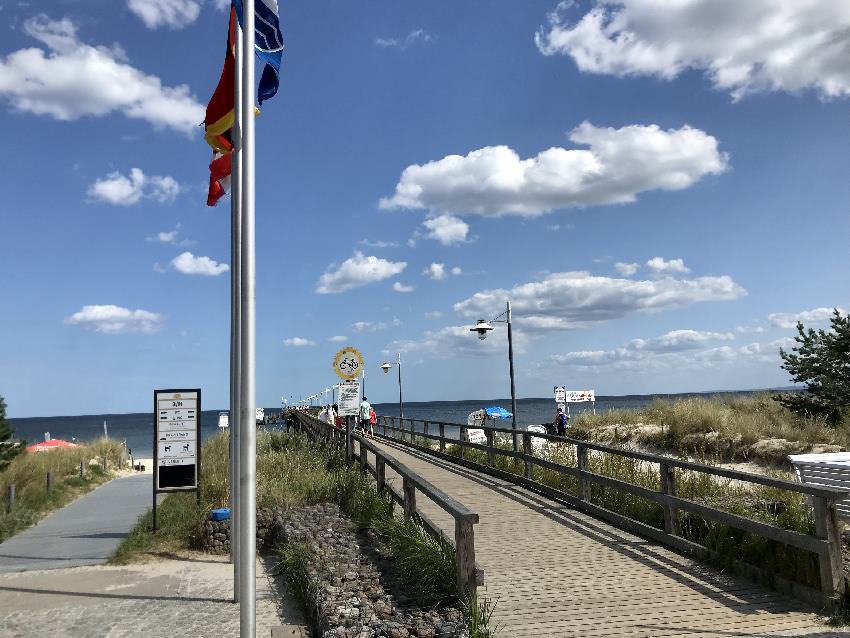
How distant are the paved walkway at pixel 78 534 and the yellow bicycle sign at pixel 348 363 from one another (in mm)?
5056

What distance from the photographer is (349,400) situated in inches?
682

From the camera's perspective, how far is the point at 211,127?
10.1 metres

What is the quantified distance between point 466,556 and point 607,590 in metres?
1.55

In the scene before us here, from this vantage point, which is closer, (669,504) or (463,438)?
(669,504)

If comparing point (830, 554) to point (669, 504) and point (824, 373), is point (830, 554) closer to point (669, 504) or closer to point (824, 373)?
point (669, 504)

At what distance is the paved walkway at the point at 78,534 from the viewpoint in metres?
10.4

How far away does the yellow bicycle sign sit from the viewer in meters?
16.5

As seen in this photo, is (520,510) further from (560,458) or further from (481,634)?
(481,634)

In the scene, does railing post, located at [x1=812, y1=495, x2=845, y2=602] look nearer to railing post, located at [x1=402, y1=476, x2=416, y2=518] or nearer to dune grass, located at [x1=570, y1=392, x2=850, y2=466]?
railing post, located at [x1=402, y1=476, x2=416, y2=518]

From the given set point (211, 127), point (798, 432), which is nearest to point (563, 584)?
point (211, 127)

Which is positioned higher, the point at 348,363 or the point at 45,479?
the point at 348,363

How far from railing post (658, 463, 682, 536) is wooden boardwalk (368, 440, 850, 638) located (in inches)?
10.5

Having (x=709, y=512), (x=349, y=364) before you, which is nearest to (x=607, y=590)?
(x=709, y=512)

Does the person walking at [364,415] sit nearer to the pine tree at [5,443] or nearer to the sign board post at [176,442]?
the pine tree at [5,443]
